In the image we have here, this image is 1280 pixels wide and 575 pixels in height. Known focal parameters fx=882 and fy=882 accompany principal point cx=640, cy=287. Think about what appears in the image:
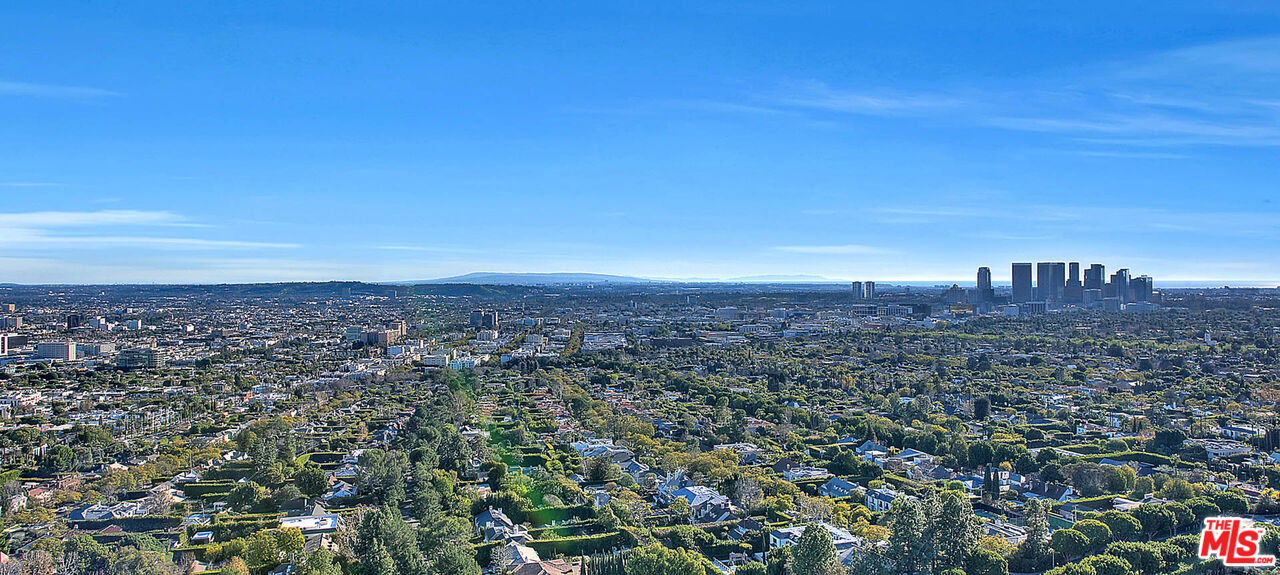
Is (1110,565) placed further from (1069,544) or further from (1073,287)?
(1073,287)

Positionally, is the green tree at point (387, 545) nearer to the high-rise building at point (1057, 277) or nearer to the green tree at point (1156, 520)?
the green tree at point (1156, 520)

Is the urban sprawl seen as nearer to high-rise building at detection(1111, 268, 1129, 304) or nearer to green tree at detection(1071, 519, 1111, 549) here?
green tree at detection(1071, 519, 1111, 549)

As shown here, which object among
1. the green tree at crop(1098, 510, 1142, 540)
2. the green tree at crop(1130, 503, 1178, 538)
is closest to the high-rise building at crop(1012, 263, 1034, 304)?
the green tree at crop(1130, 503, 1178, 538)

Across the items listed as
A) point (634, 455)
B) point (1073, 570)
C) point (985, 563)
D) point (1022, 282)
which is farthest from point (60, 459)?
point (1022, 282)

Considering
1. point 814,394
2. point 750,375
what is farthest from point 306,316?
point 814,394

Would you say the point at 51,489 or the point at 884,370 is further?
the point at 884,370

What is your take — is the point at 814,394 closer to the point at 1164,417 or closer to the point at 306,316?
the point at 1164,417
